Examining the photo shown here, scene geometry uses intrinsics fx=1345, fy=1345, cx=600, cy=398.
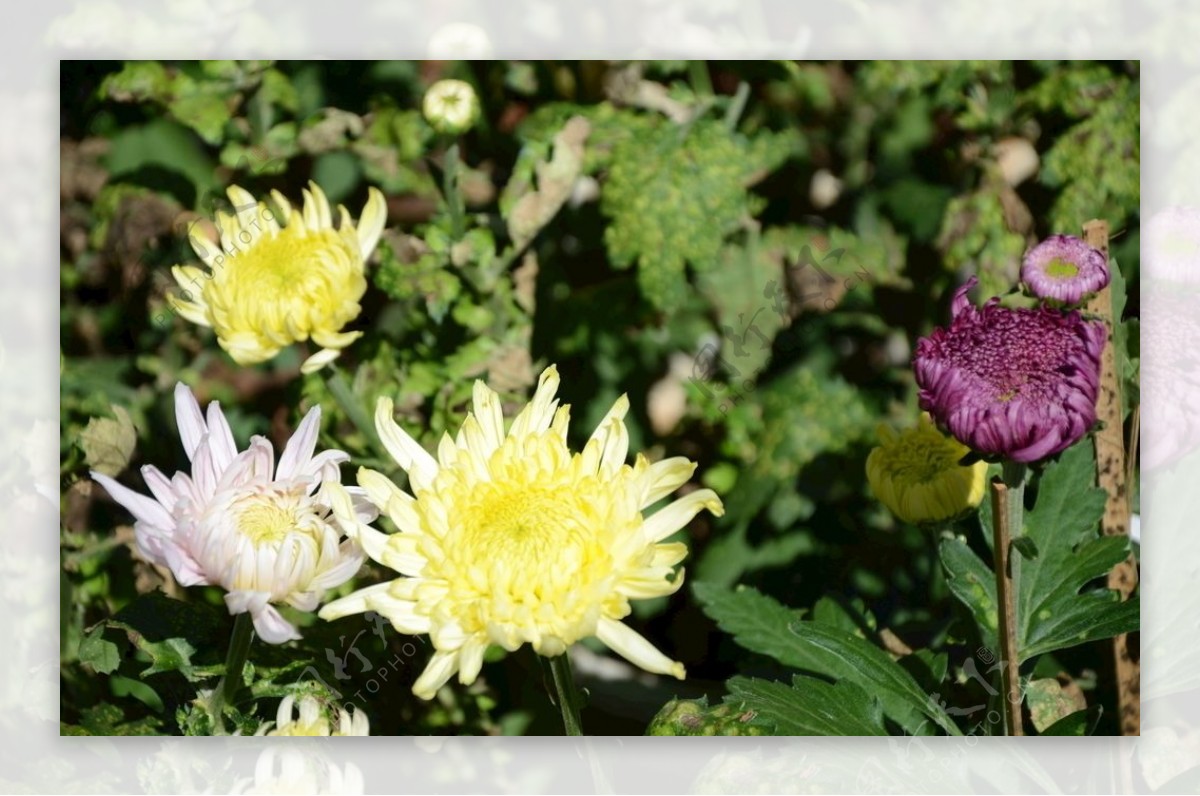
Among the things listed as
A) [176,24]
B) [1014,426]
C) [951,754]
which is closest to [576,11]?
[176,24]

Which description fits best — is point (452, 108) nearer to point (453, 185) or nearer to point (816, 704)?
point (453, 185)

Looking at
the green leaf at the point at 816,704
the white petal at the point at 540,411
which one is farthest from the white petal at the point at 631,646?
the white petal at the point at 540,411

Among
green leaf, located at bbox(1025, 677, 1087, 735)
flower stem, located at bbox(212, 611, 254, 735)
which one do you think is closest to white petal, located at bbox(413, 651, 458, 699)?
flower stem, located at bbox(212, 611, 254, 735)

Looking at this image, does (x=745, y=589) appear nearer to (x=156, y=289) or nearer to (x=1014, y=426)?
(x=1014, y=426)

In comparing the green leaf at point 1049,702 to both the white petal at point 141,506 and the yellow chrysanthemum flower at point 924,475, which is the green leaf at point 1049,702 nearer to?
the yellow chrysanthemum flower at point 924,475

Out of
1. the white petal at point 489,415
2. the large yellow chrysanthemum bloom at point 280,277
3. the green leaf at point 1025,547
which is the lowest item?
the green leaf at point 1025,547
